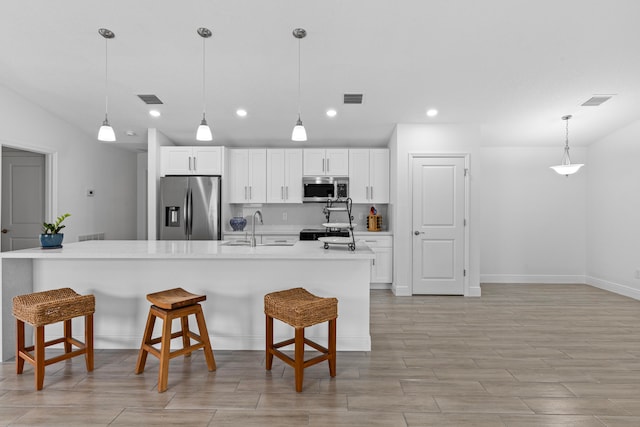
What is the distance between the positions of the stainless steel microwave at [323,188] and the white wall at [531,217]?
7.29 ft

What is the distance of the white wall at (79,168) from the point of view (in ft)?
14.3

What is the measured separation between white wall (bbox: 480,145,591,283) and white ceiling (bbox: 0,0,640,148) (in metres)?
0.80

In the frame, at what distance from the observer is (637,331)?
3621 mm

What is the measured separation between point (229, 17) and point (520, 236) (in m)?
5.21

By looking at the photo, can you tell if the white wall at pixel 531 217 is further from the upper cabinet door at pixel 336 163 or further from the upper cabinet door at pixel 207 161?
the upper cabinet door at pixel 207 161

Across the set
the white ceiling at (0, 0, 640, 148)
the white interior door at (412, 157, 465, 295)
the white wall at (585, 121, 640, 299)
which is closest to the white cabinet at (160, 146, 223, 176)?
the white ceiling at (0, 0, 640, 148)

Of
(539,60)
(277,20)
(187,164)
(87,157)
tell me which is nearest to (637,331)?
(539,60)

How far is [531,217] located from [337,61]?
165 inches

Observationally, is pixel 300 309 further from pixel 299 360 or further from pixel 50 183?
pixel 50 183

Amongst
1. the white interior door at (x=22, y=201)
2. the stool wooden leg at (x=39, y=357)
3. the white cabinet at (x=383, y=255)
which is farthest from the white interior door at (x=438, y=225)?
the white interior door at (x=22, y=201)

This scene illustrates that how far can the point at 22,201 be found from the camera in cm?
512

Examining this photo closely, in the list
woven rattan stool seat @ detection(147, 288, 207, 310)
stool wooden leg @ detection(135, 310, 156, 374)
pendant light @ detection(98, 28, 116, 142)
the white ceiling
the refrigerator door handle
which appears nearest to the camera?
woven rattan stool seat @ detection(147, 288, 207, 310)

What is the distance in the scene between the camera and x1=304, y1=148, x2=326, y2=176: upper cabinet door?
18.6 feet

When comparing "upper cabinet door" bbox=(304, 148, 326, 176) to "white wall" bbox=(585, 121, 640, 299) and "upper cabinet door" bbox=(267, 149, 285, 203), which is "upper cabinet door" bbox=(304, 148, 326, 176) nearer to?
"upper cabinet door" bbox=(267, 149, 285, 203)
